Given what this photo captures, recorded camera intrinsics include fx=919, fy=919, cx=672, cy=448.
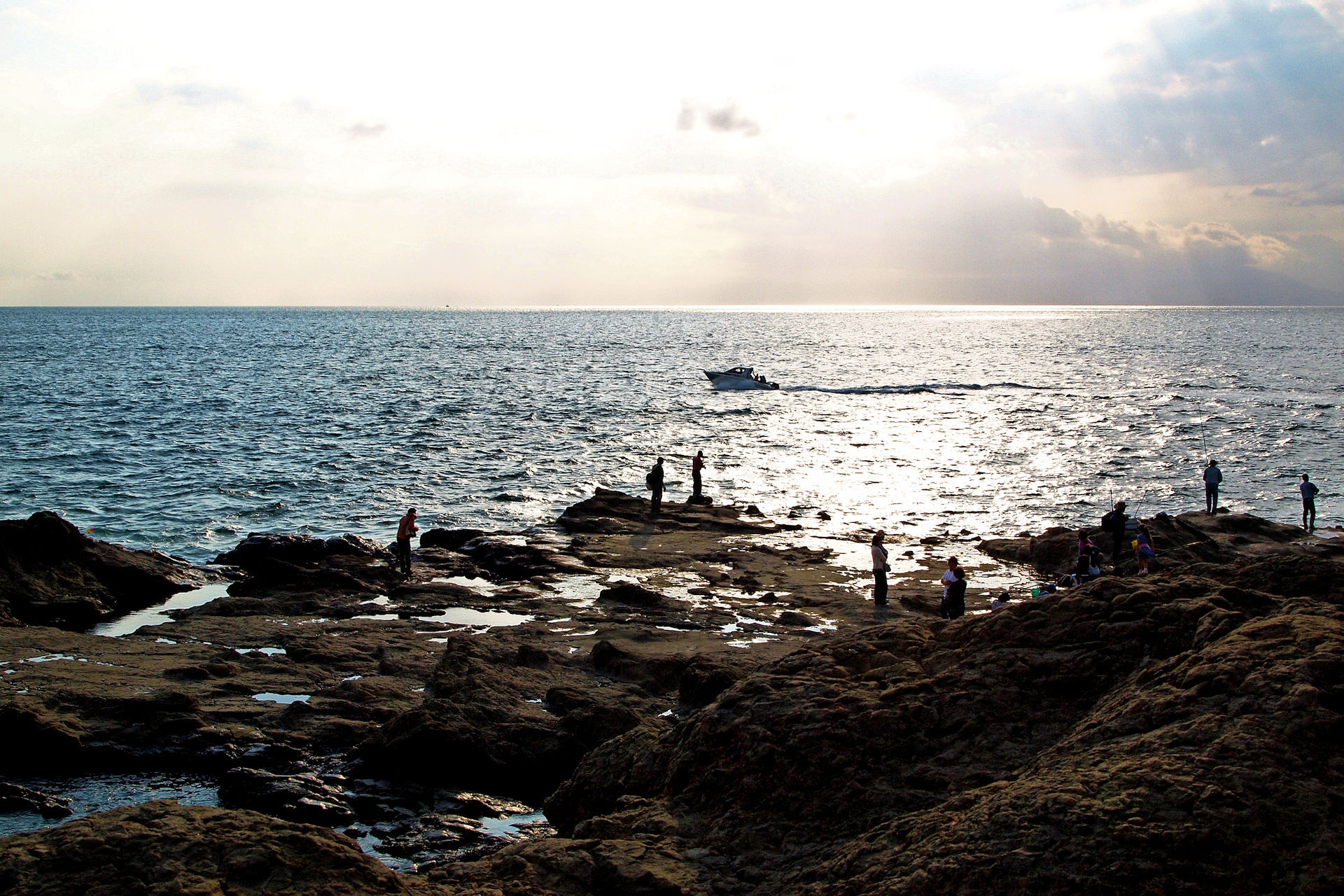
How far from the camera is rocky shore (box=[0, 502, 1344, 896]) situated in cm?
535

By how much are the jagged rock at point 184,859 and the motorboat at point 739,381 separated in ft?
247

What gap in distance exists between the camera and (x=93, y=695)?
12.3 m

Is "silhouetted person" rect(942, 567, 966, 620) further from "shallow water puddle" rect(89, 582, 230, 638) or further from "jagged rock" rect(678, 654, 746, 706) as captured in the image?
"shallow water puddle" rect(89, 582, 230, 638)

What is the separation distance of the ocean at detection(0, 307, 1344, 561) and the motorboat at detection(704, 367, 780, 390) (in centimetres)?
180

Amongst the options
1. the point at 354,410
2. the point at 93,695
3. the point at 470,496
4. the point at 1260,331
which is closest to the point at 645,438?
the point at 470,496

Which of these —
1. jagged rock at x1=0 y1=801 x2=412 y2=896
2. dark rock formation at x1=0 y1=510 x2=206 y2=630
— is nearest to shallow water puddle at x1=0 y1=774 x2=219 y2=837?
jagged rock at x1=0 y1=801 x2=412 y2=896

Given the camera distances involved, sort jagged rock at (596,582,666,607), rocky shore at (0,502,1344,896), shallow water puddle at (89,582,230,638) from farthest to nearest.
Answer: jagged rock at (596,582,666,607) < shallow water puddle at (89,582,230,638) < rocky shore at (0,502,1344,896)

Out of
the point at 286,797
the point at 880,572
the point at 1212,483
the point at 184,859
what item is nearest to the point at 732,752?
the point at 184,859

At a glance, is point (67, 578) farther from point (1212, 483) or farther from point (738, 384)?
point (738, 384)

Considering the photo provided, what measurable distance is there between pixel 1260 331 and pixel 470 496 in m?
210

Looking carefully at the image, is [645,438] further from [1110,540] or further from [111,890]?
[111,890]

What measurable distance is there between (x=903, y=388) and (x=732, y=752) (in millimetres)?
78513

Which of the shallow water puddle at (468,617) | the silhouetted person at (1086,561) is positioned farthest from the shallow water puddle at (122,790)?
the silhouetted person at (1086,561)

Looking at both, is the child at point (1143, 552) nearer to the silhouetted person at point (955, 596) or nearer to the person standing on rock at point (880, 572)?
the silhouetted person at point (955, 596)
